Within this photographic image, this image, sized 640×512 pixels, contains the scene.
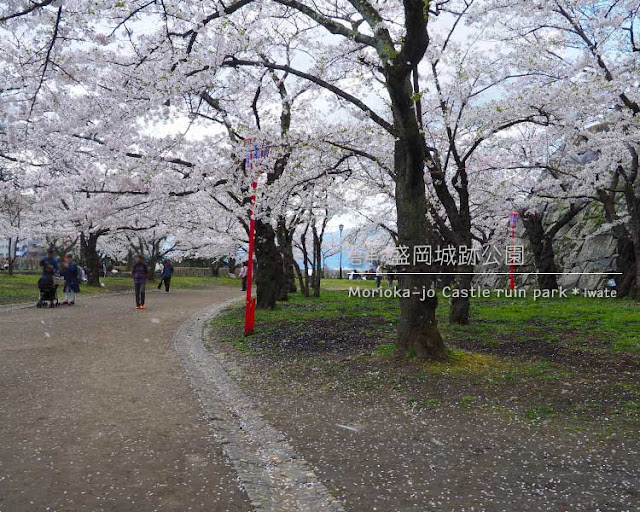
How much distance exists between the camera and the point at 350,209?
73.4ft

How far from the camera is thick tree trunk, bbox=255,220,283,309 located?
1502 cm

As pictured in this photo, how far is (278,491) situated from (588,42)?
12209 mm

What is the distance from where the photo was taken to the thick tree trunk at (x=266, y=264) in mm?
15020

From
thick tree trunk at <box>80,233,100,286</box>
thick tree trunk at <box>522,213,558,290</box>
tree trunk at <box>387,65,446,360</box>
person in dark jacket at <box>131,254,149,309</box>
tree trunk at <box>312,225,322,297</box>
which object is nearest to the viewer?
tree trunk at <box>387,65,446,360</box>

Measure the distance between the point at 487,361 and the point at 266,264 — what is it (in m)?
9.00

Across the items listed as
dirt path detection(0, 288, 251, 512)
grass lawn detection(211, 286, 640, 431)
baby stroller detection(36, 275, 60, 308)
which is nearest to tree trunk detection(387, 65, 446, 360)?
grass lawn detection(211, 286, 640, 431)

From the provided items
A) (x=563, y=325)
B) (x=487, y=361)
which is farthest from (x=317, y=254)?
(x=487, y=361)

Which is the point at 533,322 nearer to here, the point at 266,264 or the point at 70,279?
the point at 266,264

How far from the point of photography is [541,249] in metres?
22.5

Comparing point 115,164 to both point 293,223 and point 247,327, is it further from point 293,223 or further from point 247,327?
point 293,223

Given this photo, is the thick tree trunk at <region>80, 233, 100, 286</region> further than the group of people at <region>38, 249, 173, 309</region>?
Yes

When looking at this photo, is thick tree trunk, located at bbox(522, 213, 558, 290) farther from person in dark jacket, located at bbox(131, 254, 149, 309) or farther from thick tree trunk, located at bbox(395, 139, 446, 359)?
thick tree trunk, located at bbox(395, 139, 446, 359)

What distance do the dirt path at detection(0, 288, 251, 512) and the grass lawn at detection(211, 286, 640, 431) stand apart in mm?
1699

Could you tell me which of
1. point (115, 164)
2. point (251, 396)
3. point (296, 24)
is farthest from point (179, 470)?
point (115, 164)
